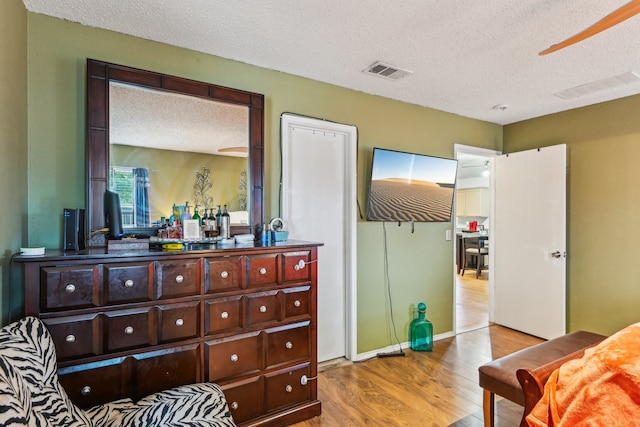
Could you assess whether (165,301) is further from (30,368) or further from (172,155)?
(172,155)

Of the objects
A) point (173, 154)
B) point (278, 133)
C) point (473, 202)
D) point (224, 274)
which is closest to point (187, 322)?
point (224, 274)

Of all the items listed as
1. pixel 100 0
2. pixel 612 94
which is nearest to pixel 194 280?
pixel 100 0

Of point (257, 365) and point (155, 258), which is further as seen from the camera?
point (257, 365)

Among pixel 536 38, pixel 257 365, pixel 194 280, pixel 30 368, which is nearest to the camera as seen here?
pixel 30 368

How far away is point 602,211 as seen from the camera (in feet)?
11.5

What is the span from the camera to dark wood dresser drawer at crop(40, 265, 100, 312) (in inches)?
60.9

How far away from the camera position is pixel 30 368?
1240 mm

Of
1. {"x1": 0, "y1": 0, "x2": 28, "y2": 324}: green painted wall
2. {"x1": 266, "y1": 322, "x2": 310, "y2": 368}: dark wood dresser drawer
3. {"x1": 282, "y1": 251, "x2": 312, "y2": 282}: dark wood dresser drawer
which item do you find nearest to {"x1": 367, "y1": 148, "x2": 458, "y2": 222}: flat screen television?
{"x1": 282, "y1": 251, "x2": 312, "y2": 282}: dark wood dresser drawer

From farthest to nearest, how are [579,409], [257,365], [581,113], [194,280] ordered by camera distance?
[581,113] → [257,365] → [194,280] → [579,409]

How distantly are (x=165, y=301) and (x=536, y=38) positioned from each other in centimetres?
282

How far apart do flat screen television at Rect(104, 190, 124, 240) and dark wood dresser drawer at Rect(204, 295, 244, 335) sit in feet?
2.14

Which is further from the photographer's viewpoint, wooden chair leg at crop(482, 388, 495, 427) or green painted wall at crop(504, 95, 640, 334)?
green painted wall at crop(504, 95, 640, 334)

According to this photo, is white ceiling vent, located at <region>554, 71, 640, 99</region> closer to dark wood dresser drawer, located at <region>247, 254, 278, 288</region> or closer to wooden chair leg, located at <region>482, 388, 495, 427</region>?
wooden chair leg, located at <region>482, 388, 495, 427</region>

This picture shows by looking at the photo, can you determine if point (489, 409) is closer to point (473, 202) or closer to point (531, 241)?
point (531, 241)
